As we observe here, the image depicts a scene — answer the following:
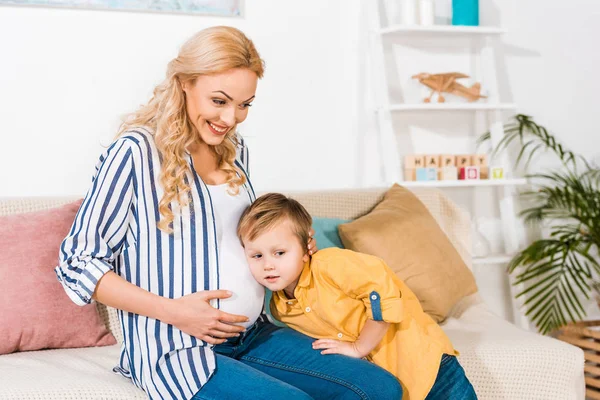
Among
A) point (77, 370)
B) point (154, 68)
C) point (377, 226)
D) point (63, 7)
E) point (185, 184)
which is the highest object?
point (63, 7)

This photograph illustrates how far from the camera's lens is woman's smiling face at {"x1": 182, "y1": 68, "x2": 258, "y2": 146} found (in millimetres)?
1648

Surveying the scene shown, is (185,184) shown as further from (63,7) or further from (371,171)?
Result: (371,171)

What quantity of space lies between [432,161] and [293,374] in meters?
1.74

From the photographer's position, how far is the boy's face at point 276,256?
5.55 ft

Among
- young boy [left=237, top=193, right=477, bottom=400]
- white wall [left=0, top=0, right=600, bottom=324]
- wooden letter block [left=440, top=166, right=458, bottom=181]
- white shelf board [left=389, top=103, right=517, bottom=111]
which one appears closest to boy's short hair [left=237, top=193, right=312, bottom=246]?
young boy [left=237, top=193, right=477, bottom=400]

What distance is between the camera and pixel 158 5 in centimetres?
288

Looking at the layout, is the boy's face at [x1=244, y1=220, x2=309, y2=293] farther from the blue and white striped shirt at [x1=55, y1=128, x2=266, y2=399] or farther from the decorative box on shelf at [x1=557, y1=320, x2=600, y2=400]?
the decorative box on shelf at [x1=557, y1=320, x2=600, y2=400]

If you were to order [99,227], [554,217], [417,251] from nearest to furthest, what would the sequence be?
[99,227] → [417,251] → [554,217]

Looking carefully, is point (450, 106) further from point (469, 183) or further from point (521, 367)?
point (521, 367)

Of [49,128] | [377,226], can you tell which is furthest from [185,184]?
[49,128]

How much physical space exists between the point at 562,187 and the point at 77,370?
2.44 m

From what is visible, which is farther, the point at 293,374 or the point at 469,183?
the point at 469,183

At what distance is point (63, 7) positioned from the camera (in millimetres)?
2762

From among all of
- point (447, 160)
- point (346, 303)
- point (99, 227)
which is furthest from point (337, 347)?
point (447, 160)
